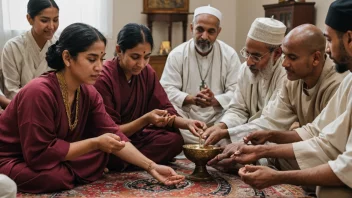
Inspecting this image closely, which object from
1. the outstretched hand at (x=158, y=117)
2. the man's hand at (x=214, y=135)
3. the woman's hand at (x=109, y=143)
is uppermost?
the woman's hand at (x=109, y=143)

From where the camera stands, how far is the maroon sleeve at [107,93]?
434 centimetres

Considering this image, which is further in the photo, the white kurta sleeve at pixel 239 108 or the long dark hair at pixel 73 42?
the white kurta sleeve at pixel 239 108

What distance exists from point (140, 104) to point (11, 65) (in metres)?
1.72

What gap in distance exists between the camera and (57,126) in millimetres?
3582

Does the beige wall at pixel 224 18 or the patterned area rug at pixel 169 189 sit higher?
the beige wall at pixel 224 18

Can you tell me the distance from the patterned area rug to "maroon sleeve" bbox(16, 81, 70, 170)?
0.28m

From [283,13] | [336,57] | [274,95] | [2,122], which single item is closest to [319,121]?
[336,57]

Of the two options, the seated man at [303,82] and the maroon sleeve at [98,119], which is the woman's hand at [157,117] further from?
the seated man at [303,82]

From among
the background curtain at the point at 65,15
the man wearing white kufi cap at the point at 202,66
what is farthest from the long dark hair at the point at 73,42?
the background curtain at the point at 65,15

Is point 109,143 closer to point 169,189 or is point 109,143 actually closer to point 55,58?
point 169,189

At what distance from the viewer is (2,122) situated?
357cm

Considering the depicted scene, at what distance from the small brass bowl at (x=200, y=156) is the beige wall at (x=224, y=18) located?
496 centimetres

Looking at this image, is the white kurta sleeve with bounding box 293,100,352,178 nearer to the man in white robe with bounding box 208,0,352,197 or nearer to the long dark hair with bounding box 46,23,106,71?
the man in white robe with bounding box 208,0,352,197

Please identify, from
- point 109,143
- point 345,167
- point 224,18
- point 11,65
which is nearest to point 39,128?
point 109,143
